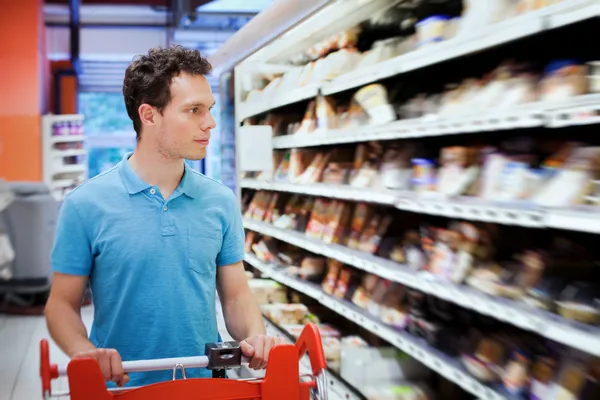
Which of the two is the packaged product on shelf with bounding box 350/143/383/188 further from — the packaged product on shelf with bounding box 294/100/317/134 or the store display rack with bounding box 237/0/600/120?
the packaged product on shelf with bounding box 294/100/317/134

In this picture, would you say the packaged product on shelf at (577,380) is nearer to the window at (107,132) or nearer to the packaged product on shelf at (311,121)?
the packaged product on shelf at (311,121)

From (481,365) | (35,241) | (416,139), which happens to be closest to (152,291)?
(481,365)

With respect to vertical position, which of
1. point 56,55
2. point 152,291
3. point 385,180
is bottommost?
point 152,291

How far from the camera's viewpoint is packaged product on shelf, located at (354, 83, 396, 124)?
3.52 metres

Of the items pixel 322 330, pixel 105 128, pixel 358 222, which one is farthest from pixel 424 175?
pixel 105 128

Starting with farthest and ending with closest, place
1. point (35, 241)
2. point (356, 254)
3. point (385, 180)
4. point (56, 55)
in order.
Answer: point (56, 55)
point (35, 241)
point (356, 254)
point (385, 180)

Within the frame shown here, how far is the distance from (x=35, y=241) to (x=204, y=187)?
234 inches

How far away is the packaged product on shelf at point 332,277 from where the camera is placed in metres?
4.32

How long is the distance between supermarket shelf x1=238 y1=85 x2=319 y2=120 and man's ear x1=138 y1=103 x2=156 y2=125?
220 centimetres

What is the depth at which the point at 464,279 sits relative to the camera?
9.37ft

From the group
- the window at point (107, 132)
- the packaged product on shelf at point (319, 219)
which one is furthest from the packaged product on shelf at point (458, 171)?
the window at point (107, 132)

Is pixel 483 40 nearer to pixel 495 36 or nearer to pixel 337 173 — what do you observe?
pixel 495 36

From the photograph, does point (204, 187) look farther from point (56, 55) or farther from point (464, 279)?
point (56, 55)

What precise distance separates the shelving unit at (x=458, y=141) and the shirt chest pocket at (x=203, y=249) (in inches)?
38.5
